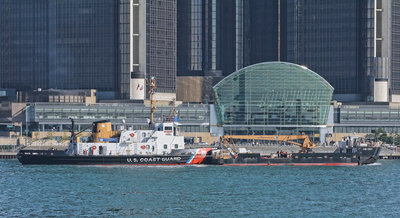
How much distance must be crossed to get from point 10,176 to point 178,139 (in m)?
34.5

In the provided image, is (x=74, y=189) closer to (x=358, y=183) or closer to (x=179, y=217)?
(x=179, y=217)

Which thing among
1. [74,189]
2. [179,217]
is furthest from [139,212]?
[74,189]

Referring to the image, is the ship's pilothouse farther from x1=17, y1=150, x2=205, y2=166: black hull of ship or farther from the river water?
the river water

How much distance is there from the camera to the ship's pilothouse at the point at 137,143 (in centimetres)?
18900

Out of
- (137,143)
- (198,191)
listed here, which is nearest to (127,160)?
(137,143)

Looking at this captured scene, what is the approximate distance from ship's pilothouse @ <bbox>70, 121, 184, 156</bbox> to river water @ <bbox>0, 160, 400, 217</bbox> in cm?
398

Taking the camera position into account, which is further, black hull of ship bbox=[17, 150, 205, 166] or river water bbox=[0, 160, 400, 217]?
black hull of ship bbox=[17, 150, 205, 166]

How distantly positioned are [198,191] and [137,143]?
4559 cm

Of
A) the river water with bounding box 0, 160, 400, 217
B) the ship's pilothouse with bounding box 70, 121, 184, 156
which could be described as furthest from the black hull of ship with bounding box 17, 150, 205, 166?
the river water with bounding box 0, 160, 400, 217

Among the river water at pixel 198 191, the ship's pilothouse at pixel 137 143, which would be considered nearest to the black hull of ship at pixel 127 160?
the ship's pilothouse at pixel 137 143

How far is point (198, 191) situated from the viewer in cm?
14588

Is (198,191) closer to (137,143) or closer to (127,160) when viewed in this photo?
(137,143)

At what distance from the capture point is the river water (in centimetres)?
12394

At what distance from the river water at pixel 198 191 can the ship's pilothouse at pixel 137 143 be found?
13.0 feet
